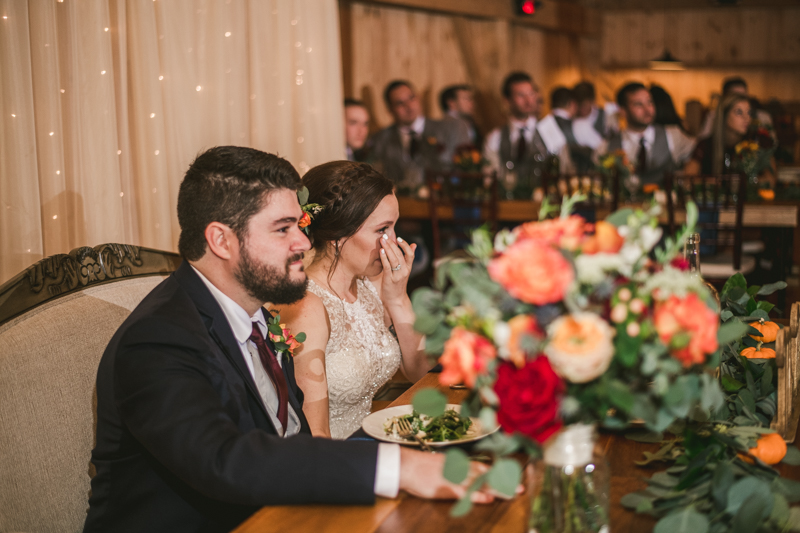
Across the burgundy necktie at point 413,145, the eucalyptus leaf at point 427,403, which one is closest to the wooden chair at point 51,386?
the eucalyptus leaf at point 427,403

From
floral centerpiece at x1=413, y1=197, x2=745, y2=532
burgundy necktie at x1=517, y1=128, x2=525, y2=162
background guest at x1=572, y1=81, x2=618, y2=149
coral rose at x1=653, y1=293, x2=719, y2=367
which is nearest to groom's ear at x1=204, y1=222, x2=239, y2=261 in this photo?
floral centerpiece at x1=413, y1=197, x2=745, y2=532

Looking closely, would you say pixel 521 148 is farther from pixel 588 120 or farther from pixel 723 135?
pixel 723 135

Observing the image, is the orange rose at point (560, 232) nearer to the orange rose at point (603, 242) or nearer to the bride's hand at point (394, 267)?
the orange rose at point (603, 242)

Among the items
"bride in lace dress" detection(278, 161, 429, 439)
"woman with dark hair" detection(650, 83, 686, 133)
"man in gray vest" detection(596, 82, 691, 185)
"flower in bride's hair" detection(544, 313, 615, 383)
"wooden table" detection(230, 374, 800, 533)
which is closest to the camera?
"flower in bride's hair" detection(544, 313, 615, 383)

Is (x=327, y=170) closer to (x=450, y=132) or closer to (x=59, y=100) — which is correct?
(x=59, y=100)

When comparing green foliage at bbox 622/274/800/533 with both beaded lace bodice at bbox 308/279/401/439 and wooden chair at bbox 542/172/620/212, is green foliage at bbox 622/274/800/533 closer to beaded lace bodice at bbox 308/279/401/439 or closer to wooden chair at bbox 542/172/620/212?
beaded lace bodice at bbox 308/279/401/439

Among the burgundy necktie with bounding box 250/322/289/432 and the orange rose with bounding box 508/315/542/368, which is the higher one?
the orange rose with bounding box 508/315/542/368

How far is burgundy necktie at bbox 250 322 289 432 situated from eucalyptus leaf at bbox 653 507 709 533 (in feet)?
2.81

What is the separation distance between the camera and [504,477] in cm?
85

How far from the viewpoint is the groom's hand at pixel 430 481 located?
1.10 m

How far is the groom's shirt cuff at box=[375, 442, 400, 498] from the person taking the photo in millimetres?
1117

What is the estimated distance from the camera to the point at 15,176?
1.91 meters

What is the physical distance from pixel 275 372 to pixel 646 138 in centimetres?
558

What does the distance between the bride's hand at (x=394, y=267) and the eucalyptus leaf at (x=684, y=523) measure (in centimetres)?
122
